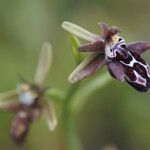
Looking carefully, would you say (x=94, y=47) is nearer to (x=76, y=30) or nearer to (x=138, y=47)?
(x=76, y=30)

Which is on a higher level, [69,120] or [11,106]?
[11,106]

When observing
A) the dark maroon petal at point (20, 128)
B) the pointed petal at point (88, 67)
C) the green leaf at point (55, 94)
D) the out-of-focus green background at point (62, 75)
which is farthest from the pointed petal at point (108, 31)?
the out-of-focus green background at point (62, 75)

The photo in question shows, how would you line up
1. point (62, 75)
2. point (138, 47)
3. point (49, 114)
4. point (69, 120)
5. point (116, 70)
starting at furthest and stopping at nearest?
1. point (62, 75)
2. point (69, 120)
3. point (49, 114)
4. point (138, 47)
5. point (116, 70)

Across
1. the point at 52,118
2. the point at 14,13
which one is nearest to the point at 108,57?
the point at 52,118

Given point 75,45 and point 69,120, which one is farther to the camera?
point 69,120

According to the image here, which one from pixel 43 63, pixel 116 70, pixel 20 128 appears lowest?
pixel 20 128

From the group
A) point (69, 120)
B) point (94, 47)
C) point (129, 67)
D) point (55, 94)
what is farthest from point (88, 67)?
point (69, 120)

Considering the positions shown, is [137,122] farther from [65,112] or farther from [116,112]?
[65,112]
